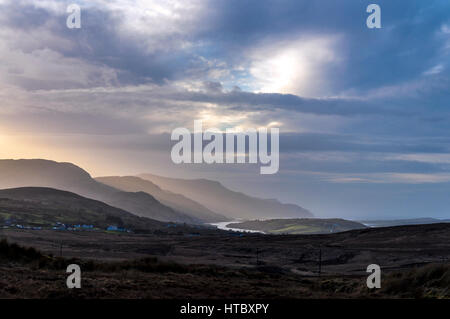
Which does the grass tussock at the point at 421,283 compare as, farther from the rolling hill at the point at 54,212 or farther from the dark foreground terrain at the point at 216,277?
the rolling hill at the point at 54,212

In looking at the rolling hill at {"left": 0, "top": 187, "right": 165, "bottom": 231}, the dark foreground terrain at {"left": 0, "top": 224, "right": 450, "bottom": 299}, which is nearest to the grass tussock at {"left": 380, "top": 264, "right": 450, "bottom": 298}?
the dark foreground terrain at {"left": 0, "top": 224, "right": 450, "bottom": 299}

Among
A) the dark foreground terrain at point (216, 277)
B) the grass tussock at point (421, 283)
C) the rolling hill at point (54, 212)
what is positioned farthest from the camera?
the rolling hill at point (54, 212)

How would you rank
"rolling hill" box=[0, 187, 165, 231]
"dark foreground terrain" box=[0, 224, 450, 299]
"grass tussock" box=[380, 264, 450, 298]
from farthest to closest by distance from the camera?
1. "rolling hill" box=[0, 187, 165, 231]
2. "grass tussock" box=[380, 264, 450, 298]
3. "dark foreground terrain" box=[0, 224, 450, 299]

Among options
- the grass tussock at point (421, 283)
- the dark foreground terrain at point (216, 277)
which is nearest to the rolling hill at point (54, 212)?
the dark foreground terrain at point (216, 277)

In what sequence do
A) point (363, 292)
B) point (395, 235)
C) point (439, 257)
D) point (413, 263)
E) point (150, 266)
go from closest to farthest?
point (363, 292) < point (150, 266) < point (413, 263) < point (439, 257) < point (395, 235)

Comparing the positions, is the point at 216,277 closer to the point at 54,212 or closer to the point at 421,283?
the point at 421,283

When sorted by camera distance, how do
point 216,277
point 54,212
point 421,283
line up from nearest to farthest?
point 421,283
point 216,277
point 54,212

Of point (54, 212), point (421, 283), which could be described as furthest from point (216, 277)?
point (54, 212)

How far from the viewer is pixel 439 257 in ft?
181

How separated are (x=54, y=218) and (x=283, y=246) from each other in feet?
264

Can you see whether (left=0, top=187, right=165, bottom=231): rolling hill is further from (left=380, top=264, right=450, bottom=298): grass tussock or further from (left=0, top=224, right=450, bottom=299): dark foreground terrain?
(left=380, top=264, right=450, bottom=298): grass tussock
